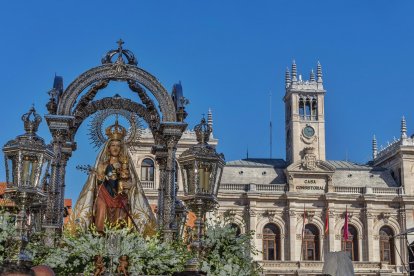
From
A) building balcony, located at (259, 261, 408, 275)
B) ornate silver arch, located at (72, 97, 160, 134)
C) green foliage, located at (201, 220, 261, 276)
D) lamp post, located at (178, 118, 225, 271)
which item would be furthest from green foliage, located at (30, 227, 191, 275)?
building balcony, located at (259, 261, 408, 275)

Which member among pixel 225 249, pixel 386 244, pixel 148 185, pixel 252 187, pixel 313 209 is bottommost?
pixel 225 249

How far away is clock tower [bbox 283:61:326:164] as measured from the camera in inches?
1879

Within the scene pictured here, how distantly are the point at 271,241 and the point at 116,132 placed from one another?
3002 cm

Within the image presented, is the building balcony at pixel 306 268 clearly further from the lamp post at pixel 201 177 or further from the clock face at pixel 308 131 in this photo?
the lamp post at pixel 201 177

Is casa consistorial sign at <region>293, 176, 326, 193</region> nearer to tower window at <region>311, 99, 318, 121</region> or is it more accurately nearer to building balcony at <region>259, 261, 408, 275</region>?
building balcony at <region>259, 261, 408, 275</region>

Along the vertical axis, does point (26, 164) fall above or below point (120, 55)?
below

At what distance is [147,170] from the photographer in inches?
1672

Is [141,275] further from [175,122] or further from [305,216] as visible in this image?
[305,216]

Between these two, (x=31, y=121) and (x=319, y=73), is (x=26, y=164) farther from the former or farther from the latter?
(x=319, y=73)

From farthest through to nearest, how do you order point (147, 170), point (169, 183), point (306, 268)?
point (147, 170)
point (306, 268)
point (169, 183)

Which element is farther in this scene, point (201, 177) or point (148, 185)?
point (148, 185)

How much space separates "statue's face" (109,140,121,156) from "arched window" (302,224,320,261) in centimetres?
3068

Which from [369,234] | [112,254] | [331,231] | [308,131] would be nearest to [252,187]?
[331,231]

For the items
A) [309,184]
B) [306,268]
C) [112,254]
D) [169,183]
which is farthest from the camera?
[309,184]
